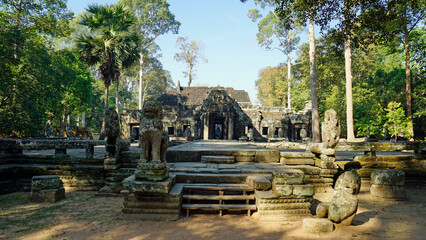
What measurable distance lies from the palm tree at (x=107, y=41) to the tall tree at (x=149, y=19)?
947 cm

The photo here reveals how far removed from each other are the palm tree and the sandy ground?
13.1 meters

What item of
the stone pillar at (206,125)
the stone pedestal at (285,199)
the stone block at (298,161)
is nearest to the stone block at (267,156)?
the stone block at (298,161)

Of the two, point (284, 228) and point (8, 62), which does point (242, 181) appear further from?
point (8, 62)

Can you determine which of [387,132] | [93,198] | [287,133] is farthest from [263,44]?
[93,198]

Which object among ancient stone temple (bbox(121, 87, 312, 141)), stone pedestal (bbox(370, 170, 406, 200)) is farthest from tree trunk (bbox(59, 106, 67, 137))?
stone pedestal (bbox(370, 170, 406, 200))

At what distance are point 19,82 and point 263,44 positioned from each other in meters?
25.7

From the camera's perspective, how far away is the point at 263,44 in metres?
29.0

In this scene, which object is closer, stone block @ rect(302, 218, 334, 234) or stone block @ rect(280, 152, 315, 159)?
stone block @ rect(302, 218, 334, 234)

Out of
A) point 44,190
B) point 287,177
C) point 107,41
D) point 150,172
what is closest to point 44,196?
point 44,190

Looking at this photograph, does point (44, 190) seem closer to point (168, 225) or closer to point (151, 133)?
point (151, 133)

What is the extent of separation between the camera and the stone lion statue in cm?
470

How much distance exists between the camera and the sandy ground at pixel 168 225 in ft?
12.6

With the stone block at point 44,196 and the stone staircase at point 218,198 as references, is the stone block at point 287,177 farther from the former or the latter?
the stone block at point 44,196

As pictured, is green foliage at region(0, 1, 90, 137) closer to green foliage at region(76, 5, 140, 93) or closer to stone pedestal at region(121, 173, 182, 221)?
green foliage at region(76, 5, 140, 93)
